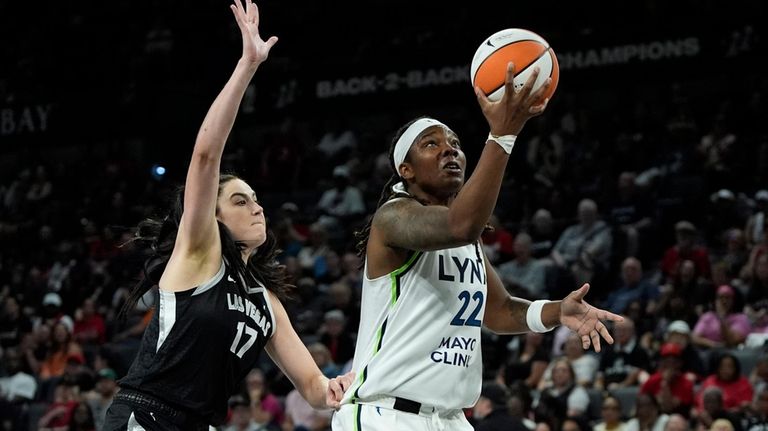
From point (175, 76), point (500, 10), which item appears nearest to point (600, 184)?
point (500, 10)

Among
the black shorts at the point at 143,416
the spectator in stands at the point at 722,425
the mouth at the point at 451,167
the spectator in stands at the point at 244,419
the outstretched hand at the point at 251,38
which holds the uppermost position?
the outstretched hand at the point at 251,38

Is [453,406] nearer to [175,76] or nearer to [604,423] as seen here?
[604,423]

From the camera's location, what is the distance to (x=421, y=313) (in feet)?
16.8

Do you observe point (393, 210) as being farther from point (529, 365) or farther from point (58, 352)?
point (58, 352)

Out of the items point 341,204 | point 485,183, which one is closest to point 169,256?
point 485,183

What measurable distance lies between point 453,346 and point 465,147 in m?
12.0

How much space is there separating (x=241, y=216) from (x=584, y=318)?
1553 millimetres

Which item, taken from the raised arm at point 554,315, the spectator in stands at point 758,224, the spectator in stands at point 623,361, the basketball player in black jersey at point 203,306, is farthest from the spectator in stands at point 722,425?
the basketball player in black jersey at point 203,306

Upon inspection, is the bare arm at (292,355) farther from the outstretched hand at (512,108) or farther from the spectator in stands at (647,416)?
the spectator in stands at (647,416)

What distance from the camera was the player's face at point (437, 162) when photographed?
5230 millimetres

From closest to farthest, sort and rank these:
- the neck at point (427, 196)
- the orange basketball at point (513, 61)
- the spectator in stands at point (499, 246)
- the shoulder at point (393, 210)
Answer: the orange basketball at point (513, 61) < the shoulder at point (393, 210) < the neck at point (427, 196) < the spectator in stands at point (499, 246)

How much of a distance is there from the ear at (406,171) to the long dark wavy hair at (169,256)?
2.35 feet

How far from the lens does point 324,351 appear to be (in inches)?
485

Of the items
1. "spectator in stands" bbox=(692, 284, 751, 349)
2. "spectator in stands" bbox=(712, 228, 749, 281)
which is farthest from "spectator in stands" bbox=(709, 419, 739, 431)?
"spectator in stands" bbox=(712, 228, 749, 281)
